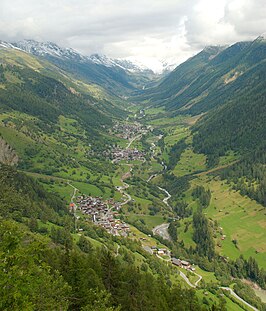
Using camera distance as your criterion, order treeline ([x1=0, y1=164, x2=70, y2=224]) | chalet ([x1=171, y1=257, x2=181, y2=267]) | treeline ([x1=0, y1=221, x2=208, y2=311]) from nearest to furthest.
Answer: treeline ([x1=0, y1=221, x2=208, y2=311]), treeline ([x1=0, y1=164, x2=70, y2=224]), chalet ([x1=171, y1=257, x2=181, y2=267])

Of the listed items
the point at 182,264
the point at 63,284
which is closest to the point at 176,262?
the point at 182,264

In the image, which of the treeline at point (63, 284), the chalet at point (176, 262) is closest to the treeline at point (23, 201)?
the chalet at point (176, 262)

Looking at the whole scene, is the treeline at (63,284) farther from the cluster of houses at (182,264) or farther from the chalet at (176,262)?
the cluster of houses at (182,264)

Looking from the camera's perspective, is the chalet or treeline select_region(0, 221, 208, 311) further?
the chalet

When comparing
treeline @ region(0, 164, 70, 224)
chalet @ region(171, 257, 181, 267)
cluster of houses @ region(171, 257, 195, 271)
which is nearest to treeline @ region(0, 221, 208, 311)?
chalet @ region(171, 257, 181, 267)

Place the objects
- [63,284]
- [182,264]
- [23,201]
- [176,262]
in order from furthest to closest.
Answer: [182,264] < [176,262] < [23,201] < [63,284]

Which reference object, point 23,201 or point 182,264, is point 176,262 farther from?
point 23,201

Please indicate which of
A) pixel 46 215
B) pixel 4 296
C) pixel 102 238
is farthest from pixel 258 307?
pixel 4 296

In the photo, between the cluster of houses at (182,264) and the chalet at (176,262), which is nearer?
the chalet at (176,262)

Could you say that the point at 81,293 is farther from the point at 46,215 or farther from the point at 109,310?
the point at 46,215

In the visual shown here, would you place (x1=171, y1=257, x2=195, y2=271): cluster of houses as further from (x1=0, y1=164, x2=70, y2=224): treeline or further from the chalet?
(x1=0, y1=164, x2=70, y2=224): treeline

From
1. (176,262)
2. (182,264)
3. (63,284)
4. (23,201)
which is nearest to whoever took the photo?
(63,284)
